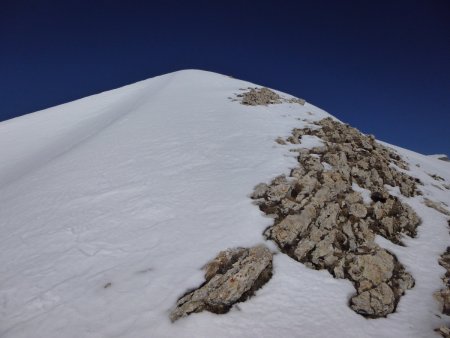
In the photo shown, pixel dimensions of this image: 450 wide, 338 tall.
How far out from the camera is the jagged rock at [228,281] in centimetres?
838

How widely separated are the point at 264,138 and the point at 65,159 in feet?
36.2

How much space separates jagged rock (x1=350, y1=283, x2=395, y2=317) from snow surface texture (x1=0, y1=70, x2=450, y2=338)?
9.7 inches

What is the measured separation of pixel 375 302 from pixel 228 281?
3944mm

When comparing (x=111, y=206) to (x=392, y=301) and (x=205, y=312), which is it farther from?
(x=392, y=301)

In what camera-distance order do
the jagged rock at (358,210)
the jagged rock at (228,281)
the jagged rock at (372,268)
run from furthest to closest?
1. the jagged rock at (358,210)
2. the jagged rock at (372,268)
3. the jagged rock at (228,281)

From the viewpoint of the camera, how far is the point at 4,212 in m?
→ 13.4

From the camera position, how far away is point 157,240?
10.8 meters

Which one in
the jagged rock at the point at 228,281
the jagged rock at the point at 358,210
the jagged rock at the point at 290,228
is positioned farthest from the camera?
the jagged rock at the point at 358,210

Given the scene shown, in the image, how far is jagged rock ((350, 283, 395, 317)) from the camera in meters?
8.62

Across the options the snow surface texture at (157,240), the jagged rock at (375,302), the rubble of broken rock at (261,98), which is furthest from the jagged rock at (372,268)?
the rubble of broken rock at (261,98)

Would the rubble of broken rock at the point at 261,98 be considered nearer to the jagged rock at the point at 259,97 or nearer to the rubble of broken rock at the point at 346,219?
the jagged rock at the point at 259,97

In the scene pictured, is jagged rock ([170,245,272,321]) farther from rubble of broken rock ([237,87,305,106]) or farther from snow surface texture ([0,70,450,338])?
rubble of broken rock ([237,87,305,106])

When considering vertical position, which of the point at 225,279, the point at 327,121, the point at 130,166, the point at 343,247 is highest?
the point at 327,121

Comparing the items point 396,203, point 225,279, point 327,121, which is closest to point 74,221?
point 225,279
